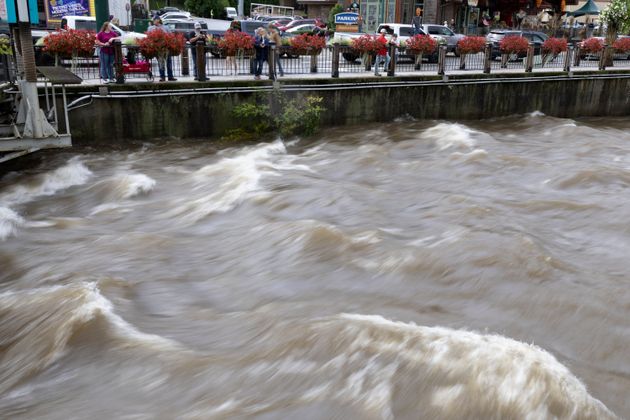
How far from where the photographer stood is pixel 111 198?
430 inches

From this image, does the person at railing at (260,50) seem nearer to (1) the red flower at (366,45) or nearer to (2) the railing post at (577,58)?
(1) the red flower at (366,45)

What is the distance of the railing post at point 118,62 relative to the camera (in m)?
13.8

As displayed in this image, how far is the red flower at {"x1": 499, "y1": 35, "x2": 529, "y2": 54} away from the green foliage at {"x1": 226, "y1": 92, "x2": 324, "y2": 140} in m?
7.30

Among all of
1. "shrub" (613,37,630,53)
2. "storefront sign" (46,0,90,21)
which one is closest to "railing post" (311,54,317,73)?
"shrub" (613,37,630,53)

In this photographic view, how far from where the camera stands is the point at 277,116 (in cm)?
1545

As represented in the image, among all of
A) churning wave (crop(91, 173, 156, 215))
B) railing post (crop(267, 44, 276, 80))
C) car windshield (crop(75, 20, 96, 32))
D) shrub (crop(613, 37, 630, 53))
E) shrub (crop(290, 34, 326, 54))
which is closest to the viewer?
churning wave (crop(91, 173, 156, 215))

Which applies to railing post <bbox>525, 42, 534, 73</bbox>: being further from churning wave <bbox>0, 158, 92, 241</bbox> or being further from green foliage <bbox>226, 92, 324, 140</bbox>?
churning wave <bbox>0, 158, 92, 241</bbox>

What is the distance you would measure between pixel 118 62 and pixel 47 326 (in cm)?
883

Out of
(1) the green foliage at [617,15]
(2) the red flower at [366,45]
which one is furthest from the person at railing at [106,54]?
(1) the green foliage at [617,15]

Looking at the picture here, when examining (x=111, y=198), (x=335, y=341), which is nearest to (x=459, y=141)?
(x=111, y=198)

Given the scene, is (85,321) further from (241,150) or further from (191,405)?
(241,150)

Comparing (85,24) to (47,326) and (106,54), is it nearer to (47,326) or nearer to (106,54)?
(106,54)

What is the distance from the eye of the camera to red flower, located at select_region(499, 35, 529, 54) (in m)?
19.9

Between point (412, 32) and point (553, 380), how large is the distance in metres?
20.7
